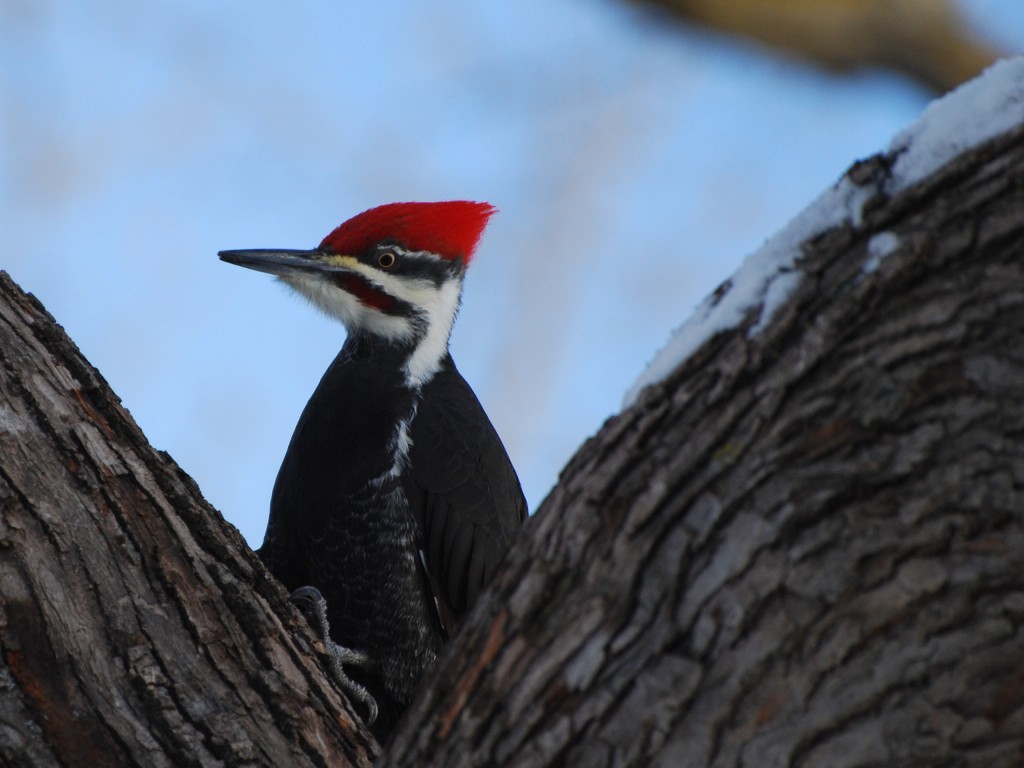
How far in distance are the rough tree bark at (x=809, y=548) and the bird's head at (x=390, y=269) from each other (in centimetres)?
271

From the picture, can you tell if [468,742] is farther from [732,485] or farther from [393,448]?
[393,448]

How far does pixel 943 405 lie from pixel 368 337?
3.10m

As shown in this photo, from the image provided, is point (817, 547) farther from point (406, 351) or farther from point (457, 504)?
point (406, 351)

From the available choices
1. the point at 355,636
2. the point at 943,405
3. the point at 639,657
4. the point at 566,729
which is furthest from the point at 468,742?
the point at 355,636

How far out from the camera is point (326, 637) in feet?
11.3

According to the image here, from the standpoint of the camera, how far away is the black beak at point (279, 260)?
4.18 metres

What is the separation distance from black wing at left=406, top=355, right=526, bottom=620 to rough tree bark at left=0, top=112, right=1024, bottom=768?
2.11 meters

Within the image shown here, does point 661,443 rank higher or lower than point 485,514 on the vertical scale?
lower

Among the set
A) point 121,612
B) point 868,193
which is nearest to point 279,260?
point 121,612

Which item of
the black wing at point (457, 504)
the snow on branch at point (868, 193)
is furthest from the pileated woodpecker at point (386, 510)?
the snow on branch at point (868, 193)

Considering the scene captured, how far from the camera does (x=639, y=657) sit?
1.58 metres

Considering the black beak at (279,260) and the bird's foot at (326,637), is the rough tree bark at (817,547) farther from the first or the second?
the black beak at (279,260)

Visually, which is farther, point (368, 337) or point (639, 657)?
point (368, 337)

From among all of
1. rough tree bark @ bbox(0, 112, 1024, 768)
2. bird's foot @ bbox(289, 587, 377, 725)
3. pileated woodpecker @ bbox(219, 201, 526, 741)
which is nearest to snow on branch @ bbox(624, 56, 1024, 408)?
rough tree bark @ bbox(0, 112, 1024, 768)
